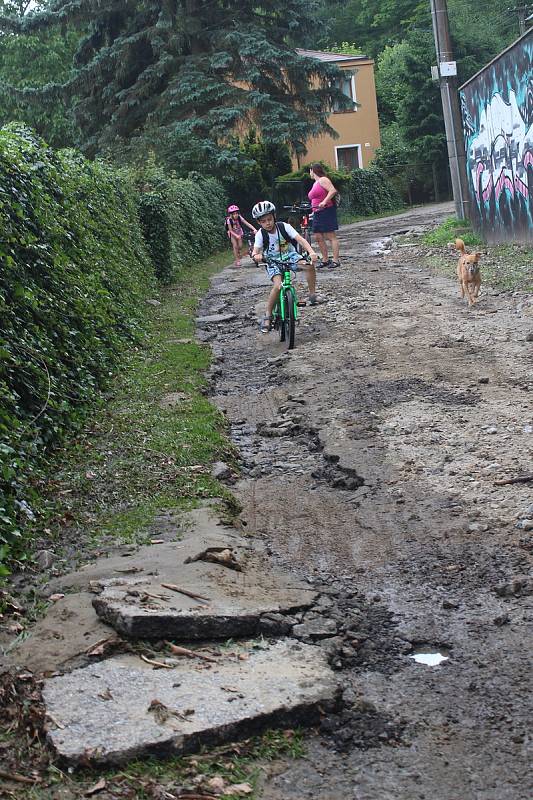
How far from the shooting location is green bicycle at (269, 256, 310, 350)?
39.5 ft

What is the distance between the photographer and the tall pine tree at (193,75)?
1325 inches

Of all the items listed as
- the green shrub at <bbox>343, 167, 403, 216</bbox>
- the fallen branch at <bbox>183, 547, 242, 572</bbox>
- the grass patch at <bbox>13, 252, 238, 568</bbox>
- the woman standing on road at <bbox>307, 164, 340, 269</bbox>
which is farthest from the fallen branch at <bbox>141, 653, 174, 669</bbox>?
the green shrub at <bbox>343, 167, 403, 216</bbox>

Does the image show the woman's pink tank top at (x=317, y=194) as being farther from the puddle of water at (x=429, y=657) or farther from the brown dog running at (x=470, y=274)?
the puddle of water at (x=429, y=657)

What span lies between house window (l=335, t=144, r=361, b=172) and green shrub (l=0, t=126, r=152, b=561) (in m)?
38.4

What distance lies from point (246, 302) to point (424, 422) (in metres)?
9.43

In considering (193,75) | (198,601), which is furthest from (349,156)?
(198,601)

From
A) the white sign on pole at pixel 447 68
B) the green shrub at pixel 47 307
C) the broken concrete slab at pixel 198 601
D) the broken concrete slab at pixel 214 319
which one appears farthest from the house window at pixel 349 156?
the broken concrete slab at pixel 198 601

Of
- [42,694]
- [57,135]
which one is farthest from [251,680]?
[57,135]

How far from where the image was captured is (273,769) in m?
3.49

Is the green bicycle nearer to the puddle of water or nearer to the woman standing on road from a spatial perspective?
the woman standing on road

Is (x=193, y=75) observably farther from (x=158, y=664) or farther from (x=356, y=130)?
(x=158, y=664)

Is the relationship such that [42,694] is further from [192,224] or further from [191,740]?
[192,224]

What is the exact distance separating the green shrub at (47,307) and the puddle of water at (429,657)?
2252 millimetres

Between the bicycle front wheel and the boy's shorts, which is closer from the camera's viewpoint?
the bicycle front wheel
